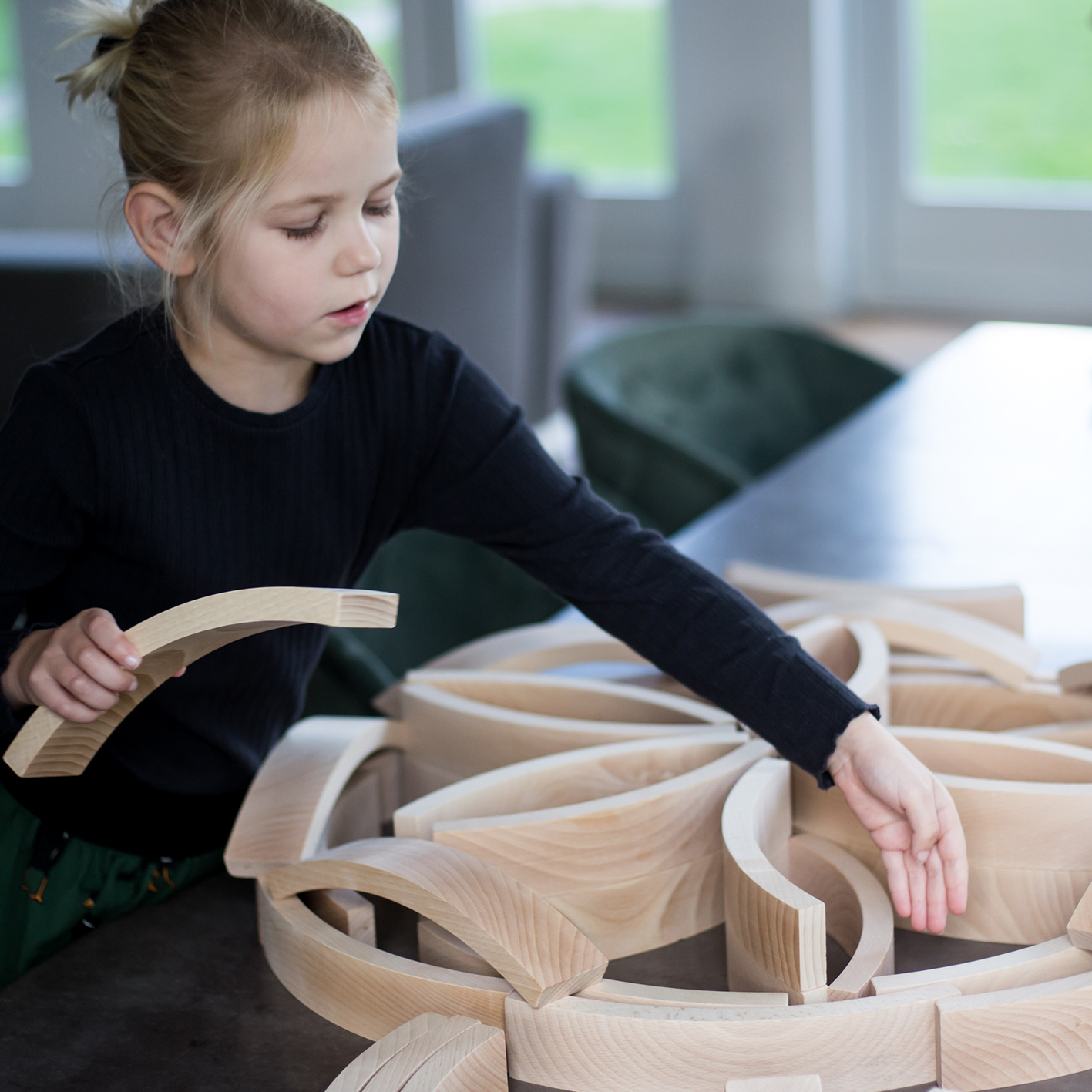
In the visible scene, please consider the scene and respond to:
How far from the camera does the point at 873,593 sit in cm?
114

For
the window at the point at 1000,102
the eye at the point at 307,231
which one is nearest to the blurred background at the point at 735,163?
the window at the point at 1000,102

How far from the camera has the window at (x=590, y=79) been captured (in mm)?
5207

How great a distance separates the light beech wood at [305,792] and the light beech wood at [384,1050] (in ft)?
0.50

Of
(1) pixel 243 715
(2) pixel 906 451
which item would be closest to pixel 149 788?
(1) pixel 243 715

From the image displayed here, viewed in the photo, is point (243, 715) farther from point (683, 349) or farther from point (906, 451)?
point (683, 349)

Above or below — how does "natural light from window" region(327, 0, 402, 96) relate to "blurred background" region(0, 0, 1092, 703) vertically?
above

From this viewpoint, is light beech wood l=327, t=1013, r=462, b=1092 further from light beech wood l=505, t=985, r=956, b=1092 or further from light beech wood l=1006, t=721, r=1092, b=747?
light beech wood l=1006, t=721, r=1092, b=747

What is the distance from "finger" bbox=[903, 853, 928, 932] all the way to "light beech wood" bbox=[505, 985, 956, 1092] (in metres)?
0.11

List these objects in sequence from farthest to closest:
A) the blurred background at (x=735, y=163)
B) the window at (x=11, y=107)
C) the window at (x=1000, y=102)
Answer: the window at (x=11, y=107) < the window at (x=1000, y=102) < the blurred background at (x=735, y=163)

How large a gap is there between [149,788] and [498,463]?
1.31 feet

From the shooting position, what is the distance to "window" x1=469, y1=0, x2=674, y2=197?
521 centimetres

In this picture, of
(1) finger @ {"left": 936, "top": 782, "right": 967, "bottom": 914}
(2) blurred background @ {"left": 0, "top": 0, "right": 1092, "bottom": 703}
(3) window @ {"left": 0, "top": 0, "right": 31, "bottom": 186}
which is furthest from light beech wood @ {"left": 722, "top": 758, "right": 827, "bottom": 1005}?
(3) window @ {"left": 0, "top": 0, "right": 31, "bottom": 186}

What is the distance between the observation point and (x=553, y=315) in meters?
4.02

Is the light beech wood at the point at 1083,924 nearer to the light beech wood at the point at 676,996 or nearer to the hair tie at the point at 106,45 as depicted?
the light beech wood at the point at 676,996
